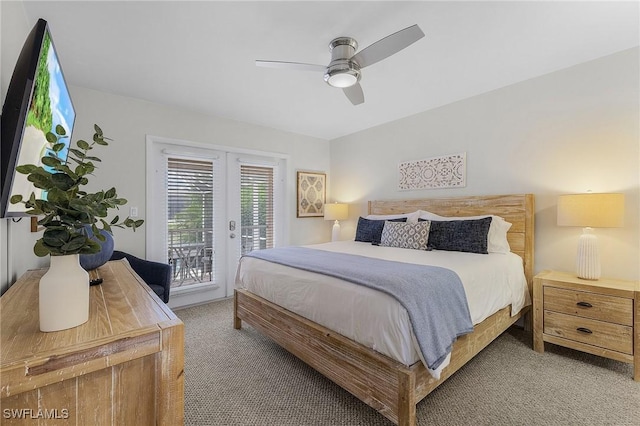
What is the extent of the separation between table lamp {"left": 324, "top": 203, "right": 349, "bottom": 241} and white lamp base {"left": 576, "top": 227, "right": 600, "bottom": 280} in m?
2.88

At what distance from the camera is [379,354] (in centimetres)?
149

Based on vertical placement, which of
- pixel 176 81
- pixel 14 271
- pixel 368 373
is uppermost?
pixel 176 81

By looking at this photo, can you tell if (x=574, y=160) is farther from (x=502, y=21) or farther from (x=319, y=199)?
(x=319, y=199)

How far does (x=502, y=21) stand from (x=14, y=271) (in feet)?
11.0

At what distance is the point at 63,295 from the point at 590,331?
3.24 m

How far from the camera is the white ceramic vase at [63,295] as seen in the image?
807mm

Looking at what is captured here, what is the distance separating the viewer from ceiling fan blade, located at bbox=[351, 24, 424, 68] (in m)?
1.64

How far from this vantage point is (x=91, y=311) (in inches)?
38.9

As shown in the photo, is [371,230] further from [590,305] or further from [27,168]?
[27,168]

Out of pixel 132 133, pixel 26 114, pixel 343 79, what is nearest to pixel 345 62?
pixel 343 79

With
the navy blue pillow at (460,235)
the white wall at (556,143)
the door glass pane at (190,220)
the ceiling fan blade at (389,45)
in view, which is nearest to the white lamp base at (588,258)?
the white wall at (556,143)

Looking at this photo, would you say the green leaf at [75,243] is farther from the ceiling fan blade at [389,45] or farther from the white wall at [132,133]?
the ceiling fan blade at [389,45]

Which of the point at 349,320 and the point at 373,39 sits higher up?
the point at 373,39

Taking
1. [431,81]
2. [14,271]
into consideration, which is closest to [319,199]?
[431,81]
